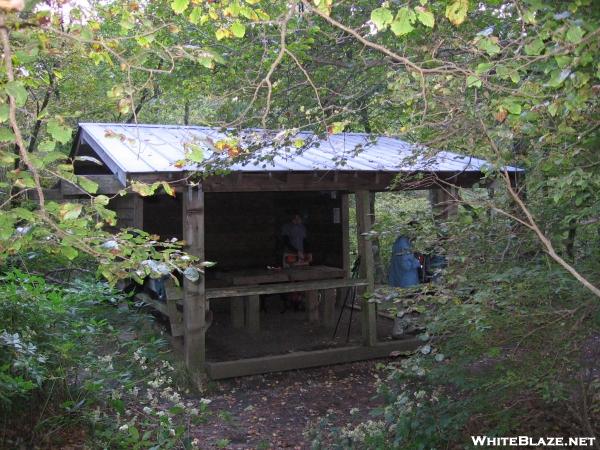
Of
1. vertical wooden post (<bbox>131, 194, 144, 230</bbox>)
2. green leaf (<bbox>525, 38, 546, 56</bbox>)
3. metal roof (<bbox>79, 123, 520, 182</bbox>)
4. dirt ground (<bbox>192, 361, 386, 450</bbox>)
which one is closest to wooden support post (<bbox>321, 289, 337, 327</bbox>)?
dirt ground (<bbox>192, 361, 386, 450</bbox>)

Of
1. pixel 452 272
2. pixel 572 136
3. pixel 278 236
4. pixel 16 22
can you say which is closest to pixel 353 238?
pixel 278 236

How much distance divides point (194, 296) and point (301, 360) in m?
1.76

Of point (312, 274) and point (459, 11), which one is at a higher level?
point (459, 11)

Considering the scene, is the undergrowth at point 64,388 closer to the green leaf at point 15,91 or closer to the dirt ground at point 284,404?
the dirt ground at point 284,404

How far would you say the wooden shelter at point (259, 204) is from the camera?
6.75 meters

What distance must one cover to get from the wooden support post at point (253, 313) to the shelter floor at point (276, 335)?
0.30ft

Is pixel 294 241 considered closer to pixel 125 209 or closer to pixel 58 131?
pixel 125 209

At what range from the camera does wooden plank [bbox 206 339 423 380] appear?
7559 mm

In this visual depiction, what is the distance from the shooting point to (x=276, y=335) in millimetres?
9430

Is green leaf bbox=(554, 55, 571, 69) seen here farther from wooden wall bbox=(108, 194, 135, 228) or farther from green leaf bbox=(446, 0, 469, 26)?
wooden wall bbox=(108, 194, 135, 228)

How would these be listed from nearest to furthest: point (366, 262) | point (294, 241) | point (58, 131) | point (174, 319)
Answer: point (58, 131)
point (174, 319)
point (366, 262)
point (294, 241)

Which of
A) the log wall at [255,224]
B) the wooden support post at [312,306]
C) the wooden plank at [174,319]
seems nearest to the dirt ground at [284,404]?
the wooden plank at [174,319]

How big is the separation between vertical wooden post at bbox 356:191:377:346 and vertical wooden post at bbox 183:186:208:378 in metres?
2.38

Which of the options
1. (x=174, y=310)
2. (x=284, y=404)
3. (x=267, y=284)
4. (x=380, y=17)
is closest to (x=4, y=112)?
(x=380, y=17)
